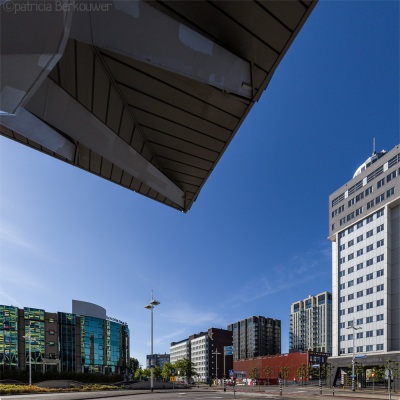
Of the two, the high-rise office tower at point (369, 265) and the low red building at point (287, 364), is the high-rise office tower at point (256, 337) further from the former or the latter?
the high-rise office tower at point (369, 265)

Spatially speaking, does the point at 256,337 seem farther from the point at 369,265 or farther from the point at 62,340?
the point at 369,265

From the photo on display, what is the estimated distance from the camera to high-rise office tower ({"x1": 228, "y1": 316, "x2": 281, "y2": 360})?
175125mm

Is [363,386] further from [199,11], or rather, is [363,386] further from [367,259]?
[199,11]

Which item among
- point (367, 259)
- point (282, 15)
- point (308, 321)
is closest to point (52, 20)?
point (282, 15)

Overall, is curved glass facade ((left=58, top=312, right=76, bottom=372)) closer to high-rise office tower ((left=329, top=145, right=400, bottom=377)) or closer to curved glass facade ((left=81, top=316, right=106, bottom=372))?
curved glass facade ((left=81, top=316, right=106, bottom=372))

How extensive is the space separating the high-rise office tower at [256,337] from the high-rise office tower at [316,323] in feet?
45.1

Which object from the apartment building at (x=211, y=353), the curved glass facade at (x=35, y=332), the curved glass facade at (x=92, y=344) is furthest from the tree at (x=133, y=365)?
the curved glass facade at (x=35, y=332)

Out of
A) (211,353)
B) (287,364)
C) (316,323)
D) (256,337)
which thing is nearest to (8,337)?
(287,364)

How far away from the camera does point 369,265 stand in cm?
6950

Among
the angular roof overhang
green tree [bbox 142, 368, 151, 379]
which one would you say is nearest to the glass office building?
green tree [bbox 142, 368, 151, 379]

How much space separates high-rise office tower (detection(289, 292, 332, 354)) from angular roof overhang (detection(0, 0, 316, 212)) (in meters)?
193

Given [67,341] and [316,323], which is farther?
[316,323]

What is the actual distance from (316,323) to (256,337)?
3645cm

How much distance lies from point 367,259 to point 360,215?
903 cm
